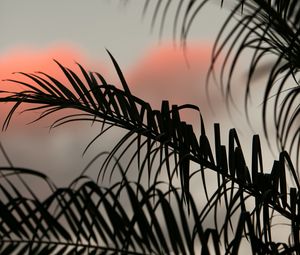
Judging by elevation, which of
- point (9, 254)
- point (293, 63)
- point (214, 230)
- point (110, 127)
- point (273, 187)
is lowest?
point (9, 254)

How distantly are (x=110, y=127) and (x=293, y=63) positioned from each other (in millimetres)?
651

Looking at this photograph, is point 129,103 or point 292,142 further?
point 292,142

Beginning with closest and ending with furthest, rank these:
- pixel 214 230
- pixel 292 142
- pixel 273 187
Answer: pixel 214 230 → pixel 273 187 → pixel 292 142

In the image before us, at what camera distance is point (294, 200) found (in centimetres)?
225

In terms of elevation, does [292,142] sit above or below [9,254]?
above

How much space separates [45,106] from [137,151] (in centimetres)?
35

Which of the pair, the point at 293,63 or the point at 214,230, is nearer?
the point at 214,230

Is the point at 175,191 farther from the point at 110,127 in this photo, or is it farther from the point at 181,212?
the point at 110,127

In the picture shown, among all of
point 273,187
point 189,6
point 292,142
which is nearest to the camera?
point 189,6

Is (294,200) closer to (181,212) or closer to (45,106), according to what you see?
(181,212)

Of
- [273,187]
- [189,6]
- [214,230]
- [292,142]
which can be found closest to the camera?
[189,6]

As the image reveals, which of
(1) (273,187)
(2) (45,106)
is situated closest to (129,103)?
(2) (45,106)

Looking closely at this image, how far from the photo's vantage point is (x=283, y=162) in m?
2.25

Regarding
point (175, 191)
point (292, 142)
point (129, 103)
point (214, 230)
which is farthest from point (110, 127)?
point (292, 142)
